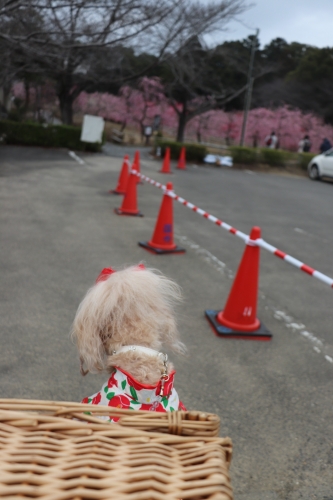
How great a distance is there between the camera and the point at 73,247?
627 cm

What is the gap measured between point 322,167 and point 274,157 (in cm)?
387

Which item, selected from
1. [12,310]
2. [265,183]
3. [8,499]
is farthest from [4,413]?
[265,183]

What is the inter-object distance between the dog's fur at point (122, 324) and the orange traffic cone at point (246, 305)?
2497 mm

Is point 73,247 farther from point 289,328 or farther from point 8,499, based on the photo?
point 8,499

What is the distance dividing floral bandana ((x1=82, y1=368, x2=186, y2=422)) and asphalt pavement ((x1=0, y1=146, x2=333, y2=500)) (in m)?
0.98

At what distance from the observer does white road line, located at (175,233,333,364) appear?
4.10 metres

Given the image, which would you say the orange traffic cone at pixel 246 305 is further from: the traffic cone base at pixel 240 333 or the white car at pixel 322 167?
the white car at pixel 322 167

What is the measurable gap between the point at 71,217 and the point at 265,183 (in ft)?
33.4

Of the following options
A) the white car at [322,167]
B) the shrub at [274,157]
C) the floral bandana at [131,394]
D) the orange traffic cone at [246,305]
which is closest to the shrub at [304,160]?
the shrub at [274,157]

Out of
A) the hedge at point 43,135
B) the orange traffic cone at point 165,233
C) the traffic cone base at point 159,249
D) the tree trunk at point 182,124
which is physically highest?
the tree trunk at point 182,124

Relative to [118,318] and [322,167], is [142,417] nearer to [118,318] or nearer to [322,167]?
[118,318]

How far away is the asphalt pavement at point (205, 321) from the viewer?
9.09 feet

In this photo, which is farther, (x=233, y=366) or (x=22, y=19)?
(x=22, y=19)

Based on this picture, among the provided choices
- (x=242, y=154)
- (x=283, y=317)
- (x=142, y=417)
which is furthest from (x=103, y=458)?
(x=242, y=154)
